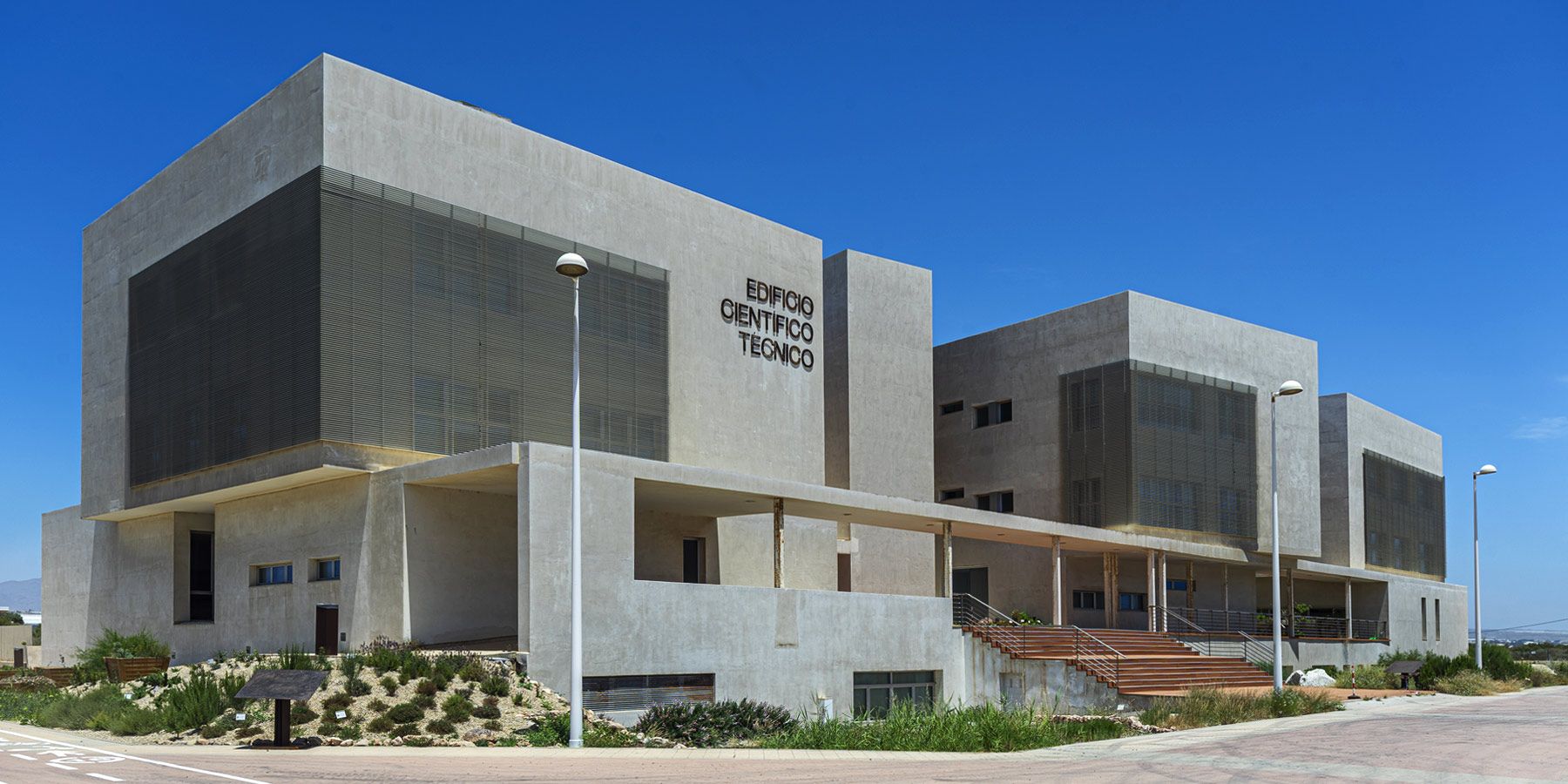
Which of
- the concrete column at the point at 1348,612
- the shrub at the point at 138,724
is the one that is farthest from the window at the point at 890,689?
the concrete column at the point at 1348,612

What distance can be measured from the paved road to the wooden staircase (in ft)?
37.6

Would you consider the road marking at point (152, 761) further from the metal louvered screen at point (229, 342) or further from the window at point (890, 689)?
the window at point (890, 689)

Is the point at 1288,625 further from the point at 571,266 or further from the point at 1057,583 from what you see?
the point at 571,266

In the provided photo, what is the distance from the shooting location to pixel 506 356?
3400cm

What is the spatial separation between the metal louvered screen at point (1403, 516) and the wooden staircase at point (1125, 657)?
27073 mm

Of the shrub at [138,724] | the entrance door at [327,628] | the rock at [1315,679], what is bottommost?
the rock at [1315,679]

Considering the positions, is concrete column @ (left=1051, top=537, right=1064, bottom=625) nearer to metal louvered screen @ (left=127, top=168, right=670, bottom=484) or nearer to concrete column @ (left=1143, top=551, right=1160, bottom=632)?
concrete column @ (left=1143, top=551, right=1160, bottom=632)

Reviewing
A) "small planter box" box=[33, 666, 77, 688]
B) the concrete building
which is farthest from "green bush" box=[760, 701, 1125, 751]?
"small planter box" box=[33, 666, 77, 688]

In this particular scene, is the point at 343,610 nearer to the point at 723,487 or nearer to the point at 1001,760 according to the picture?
the point at 723,487

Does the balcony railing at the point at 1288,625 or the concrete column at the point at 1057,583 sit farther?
the balcony railing at the point at 1288,625

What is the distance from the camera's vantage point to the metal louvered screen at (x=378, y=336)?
102 feet

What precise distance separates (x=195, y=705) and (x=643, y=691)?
8715mm

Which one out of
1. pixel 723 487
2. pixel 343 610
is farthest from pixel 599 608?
pixel 343 610

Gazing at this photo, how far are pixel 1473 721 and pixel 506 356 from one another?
24146 millimetres
